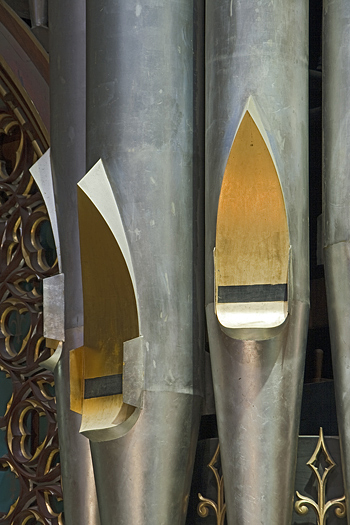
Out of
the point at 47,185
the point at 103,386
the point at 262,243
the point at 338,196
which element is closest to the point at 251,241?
the point at 262,243

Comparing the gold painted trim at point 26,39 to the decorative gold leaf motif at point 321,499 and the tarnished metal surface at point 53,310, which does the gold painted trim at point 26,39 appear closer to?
the tarnished metal surface at point 53,310

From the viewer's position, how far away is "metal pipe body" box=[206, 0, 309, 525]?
197 centimetres

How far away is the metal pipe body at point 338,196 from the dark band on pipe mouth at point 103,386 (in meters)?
0.47

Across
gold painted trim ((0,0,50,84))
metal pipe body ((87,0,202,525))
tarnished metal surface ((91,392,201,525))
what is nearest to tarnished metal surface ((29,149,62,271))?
metal pipe body ((87,0,202,525))

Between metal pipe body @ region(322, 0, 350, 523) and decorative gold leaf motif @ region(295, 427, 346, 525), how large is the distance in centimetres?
7

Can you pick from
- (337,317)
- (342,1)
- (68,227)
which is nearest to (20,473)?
(68,227)

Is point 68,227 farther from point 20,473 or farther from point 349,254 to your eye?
point 20,473

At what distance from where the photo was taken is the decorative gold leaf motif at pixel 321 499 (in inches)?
79.4

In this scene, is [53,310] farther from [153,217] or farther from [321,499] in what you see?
[321,499]

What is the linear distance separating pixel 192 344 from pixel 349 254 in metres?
0.41

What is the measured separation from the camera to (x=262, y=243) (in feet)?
→ 6.50

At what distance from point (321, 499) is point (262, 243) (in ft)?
1.82

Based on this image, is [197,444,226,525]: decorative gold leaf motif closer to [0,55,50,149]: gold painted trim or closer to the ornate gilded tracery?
the ornate gilded tracery

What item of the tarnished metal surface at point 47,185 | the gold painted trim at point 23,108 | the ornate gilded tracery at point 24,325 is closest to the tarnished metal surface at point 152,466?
the tarnished metal surface at point 47,185
